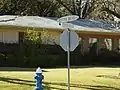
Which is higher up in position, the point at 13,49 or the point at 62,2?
the point at 62,2

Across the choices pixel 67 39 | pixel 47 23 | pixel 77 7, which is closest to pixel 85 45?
pixel 47 23

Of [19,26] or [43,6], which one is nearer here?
[19,26]

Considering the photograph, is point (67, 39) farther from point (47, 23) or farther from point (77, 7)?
point (77, 7)

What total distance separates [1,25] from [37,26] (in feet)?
9.62

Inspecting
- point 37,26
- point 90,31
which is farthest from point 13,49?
point 90,31

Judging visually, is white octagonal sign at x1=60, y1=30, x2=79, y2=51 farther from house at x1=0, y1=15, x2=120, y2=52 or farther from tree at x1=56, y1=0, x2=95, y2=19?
tree at x1=56, y1=0, x2=95, y2=19

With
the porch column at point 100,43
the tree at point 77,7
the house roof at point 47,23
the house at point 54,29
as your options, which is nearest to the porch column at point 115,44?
the house at point 54,29

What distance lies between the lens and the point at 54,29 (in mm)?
31906

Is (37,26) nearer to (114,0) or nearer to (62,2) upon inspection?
(114,0)

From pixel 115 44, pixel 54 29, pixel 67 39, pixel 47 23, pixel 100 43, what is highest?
pixel 67 39

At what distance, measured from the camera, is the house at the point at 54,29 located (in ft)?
101

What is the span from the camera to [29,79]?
17.5 meters

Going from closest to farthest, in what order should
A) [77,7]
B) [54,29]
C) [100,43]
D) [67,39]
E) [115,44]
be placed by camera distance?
[67,39], [54,29], [100,43], [115,44], [77,7]

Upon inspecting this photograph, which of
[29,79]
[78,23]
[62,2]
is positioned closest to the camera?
[29,79]
